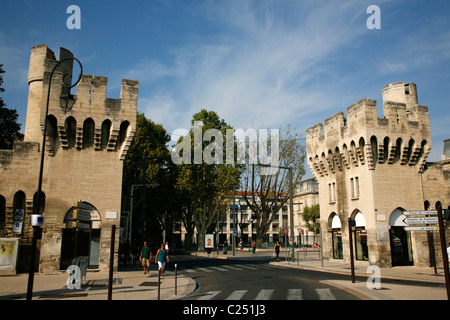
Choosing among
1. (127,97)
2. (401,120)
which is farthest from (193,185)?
(401,120)

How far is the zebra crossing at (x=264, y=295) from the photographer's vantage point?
1178 cm

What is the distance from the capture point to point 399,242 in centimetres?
2509

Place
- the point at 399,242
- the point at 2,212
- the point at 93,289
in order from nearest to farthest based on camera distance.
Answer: the point at 93,289 → the point at 2,212 → the point at 399,242

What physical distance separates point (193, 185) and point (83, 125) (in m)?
22.9

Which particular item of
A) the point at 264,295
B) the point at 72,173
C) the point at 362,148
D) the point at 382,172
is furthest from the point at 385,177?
the point at 72,173

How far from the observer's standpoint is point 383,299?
37.1 feet

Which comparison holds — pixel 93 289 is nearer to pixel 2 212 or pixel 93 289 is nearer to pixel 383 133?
pixel 2 212

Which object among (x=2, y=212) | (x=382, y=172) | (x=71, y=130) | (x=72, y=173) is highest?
(x=71, y=130)

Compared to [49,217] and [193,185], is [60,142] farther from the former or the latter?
[193,185]

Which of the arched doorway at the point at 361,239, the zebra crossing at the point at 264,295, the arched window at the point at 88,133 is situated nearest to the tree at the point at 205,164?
the arched doorway at the point at 361,239

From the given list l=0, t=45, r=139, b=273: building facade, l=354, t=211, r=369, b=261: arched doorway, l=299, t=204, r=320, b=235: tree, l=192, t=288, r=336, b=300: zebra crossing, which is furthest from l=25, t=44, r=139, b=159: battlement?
l=299, t=204, r=320, b=235: tree

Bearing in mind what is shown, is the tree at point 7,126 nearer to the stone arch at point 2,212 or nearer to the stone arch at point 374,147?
the stone arch at point 2,212

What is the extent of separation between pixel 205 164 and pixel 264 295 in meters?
31.3
